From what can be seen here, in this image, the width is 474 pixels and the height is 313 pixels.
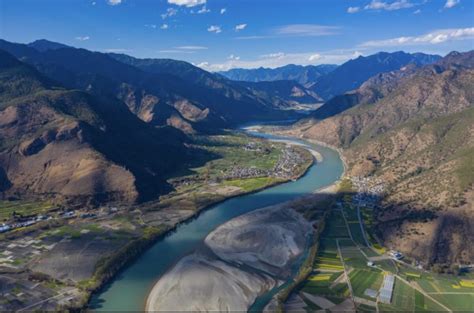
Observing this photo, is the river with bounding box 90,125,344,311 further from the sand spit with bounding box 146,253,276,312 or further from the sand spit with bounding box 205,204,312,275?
the sand spit with bounding box 205,204,312,275

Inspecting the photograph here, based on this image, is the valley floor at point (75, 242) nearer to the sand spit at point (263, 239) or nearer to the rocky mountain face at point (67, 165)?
the rocky mountain face at point (67, 165)

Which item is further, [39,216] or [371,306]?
[39,216]

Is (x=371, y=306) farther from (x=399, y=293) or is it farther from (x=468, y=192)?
(x=468, y=192)

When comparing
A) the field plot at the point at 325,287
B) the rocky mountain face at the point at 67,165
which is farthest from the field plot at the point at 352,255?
the rocky mountain face at the point at 67,165

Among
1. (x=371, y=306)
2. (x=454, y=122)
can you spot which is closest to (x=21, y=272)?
(x=371, y=306)

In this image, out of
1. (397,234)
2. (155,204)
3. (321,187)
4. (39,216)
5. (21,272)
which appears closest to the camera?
(21,272)

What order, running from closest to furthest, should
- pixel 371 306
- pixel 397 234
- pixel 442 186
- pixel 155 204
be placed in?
1. pixel 371 306
2. pixel 397 234
3. pixel 442 186
4. pixel 155 204

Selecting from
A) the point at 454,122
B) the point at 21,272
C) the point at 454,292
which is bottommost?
the point at 454,292

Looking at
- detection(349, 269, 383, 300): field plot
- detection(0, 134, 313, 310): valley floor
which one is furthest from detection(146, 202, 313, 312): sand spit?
detection(0, 134, 313, 310): valley floor
